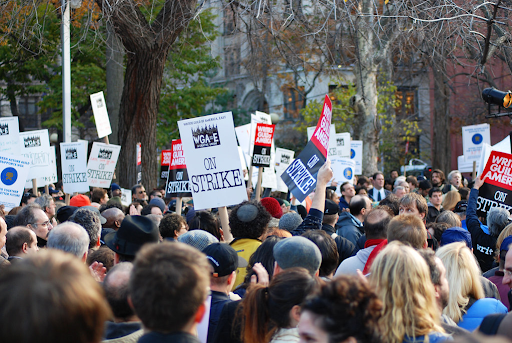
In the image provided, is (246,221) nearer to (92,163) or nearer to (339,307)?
(339,307)

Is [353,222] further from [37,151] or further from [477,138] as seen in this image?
[477,138]

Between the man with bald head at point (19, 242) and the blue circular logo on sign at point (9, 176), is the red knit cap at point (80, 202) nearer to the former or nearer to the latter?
the blue circular logo on sign at point (9, 176)

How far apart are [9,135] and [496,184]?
8082mm

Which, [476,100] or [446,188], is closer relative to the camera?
[446,188]

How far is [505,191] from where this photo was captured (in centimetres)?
723

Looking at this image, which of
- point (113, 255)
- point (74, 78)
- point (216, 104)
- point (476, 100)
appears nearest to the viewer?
point (113, 255)

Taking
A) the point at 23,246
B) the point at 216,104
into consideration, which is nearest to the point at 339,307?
the point at 23,246

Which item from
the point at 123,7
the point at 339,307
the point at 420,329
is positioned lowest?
the point at 420,329

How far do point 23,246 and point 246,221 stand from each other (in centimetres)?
185

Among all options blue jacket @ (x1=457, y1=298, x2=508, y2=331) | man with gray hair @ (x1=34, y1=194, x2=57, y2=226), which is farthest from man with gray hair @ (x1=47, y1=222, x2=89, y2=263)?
man with gray hair @ (x1=34, y1=194, x2=57, y2=226)

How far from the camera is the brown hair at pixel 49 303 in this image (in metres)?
1.53

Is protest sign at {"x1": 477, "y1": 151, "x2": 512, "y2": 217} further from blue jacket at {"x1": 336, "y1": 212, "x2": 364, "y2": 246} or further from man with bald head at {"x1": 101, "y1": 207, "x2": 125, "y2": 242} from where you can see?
man with bald head at {"x1": 101, "y1": 207, "x2": 125, "y2": 242}

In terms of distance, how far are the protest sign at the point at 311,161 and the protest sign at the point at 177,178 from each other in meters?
1.85

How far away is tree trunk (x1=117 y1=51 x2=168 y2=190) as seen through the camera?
1241cm
